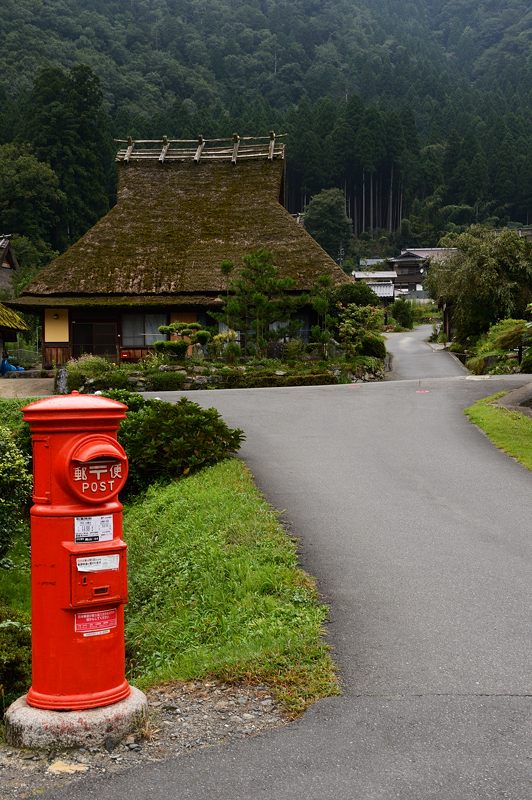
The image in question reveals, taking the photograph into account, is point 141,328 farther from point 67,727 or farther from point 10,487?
point 67,727

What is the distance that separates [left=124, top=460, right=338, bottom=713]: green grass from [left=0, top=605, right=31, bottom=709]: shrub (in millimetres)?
726

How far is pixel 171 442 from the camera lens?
12.8m

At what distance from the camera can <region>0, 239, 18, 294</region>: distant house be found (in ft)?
185

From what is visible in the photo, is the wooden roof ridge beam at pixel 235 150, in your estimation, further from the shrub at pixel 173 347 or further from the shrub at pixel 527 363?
the shrub at pixel 527 363

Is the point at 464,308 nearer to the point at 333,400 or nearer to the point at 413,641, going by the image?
the point at 333,400

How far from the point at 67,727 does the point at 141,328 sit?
3179 cm

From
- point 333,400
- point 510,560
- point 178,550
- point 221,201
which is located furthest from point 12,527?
point 221,201

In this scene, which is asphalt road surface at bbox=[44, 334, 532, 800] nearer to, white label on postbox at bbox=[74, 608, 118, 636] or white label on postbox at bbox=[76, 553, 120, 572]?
white label on postbox at bbox=[74, 608, 118, 636]

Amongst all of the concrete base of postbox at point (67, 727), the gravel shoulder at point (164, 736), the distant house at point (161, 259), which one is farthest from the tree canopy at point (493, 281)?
the concrete base of postbox at point (67, 727)

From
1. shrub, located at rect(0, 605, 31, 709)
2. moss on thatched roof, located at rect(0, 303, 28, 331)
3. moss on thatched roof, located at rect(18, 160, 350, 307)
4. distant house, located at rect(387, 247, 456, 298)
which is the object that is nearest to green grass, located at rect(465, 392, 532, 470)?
shrub, located at rect(0, 605, 31, 709)

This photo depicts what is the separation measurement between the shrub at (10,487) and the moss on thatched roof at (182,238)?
2439 centimetres

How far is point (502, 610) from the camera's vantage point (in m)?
6.52

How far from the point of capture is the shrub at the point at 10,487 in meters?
10.1

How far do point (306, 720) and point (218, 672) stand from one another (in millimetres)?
765
